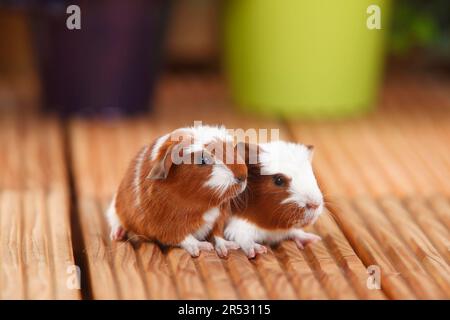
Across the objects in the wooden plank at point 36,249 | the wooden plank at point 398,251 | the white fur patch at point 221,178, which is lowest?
the wooden plank at point 398,251

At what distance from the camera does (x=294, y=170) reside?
133 centimetres

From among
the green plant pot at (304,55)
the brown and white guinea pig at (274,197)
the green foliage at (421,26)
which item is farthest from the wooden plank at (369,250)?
the green foliage at (421,26)

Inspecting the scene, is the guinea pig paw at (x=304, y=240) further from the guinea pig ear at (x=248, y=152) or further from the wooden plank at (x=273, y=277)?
the guinea pig ear at (x=248, y=152)

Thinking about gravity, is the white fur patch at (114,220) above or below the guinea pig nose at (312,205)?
below

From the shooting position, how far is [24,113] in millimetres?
2477

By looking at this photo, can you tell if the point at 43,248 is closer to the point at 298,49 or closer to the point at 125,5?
the point at 125,5

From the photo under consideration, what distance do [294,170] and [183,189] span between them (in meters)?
0.17

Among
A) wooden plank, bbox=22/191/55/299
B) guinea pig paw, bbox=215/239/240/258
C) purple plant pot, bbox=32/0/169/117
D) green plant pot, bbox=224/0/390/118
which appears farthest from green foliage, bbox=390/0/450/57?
guinea pig paw, bbox=215/239/240/258

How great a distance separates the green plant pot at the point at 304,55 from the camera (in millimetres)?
2488

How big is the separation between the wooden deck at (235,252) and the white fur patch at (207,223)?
1.4 inches

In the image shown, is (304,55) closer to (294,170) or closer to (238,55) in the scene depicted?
(238,55)

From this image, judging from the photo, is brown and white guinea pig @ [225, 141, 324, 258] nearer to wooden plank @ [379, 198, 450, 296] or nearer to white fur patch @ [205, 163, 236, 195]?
white fur patch @ [205, 163, 236, 195]

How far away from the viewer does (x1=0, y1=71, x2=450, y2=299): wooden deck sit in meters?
1.25
